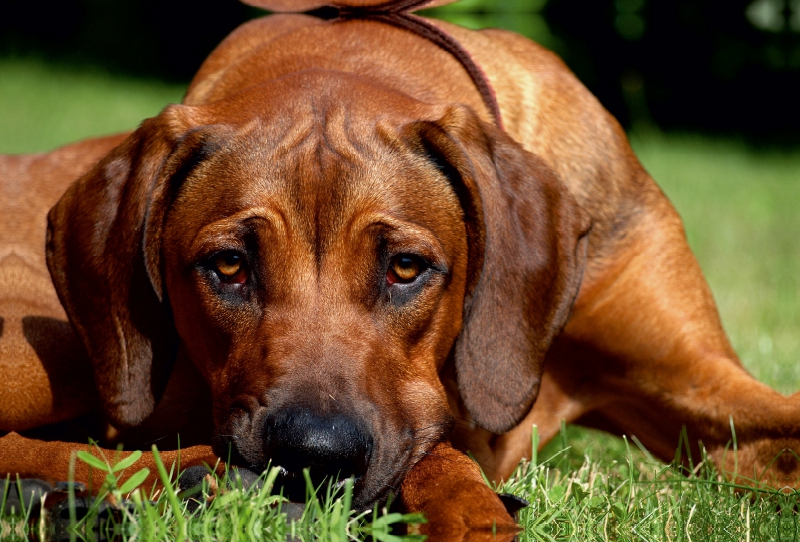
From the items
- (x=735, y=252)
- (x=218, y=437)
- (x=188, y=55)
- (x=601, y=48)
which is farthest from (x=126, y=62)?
(x=218, y=437)

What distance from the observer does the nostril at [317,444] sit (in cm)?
269

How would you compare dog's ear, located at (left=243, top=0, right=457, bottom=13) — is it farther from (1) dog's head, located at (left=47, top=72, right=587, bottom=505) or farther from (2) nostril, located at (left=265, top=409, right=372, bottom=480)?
(2) nostril, located at (left=265, top=409, right=372, bottom=480)

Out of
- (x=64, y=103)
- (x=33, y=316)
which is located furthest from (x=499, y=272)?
(x=64, y=103)

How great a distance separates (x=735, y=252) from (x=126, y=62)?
15994 millimetres

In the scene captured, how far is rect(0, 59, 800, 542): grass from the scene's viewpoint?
2572mm

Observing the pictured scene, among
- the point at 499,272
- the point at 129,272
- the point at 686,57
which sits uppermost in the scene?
the point at 499,272

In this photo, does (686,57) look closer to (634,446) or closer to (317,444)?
(634,446)

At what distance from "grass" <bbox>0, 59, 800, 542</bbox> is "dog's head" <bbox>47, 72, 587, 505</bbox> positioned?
351 mm

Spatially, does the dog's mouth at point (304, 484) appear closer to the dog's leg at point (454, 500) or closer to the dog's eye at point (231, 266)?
the dog's leg at point (454, 500)

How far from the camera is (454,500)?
103 inches

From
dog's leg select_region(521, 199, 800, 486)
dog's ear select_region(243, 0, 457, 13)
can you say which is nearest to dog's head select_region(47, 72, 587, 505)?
dog's leg select_region(521, 199, 800, 486)

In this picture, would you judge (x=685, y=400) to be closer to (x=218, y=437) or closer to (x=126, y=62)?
(x=218, y=437)

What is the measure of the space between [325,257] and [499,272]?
61 cm

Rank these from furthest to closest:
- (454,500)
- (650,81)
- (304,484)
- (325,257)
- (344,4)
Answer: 1. (650,81)
2. (344,4)
3. (325,257)
4. (304,484)
5. (454,500)
